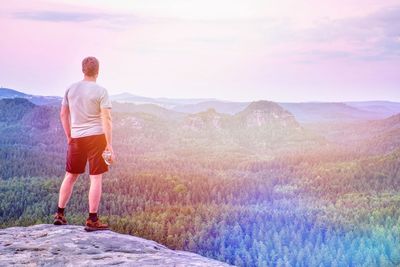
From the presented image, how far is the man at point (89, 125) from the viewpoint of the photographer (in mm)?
15562

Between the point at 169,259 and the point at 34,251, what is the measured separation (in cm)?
407

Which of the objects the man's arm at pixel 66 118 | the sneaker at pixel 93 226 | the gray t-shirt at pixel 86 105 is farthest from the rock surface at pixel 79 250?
the gray t-shirt at pixel 86 105

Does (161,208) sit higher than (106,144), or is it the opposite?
(106,144)

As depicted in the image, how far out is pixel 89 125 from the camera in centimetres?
1580

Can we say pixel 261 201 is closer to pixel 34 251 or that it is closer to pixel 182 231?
pixel 182 231

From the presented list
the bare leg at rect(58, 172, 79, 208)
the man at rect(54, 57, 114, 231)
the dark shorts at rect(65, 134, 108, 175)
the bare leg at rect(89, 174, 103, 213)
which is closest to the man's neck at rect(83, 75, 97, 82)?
the man at rect(54, 57, 114, 231)

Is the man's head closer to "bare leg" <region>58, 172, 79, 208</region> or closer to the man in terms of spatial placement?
the man

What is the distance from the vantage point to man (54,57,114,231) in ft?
51.1

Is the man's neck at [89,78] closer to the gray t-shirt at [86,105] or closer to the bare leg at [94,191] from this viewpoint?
the gray t-shirt at [86,105]

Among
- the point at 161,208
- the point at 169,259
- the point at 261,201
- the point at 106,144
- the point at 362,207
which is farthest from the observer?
the point at 261,201

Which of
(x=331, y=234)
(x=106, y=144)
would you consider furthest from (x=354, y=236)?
(x=106, y=144)

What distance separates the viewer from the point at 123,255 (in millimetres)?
14828

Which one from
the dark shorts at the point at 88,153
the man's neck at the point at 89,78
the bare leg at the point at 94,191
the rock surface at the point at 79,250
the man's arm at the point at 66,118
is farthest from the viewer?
the man's arm at the point at 66,118

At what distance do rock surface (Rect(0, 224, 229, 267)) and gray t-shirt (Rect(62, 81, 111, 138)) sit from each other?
3.37m
